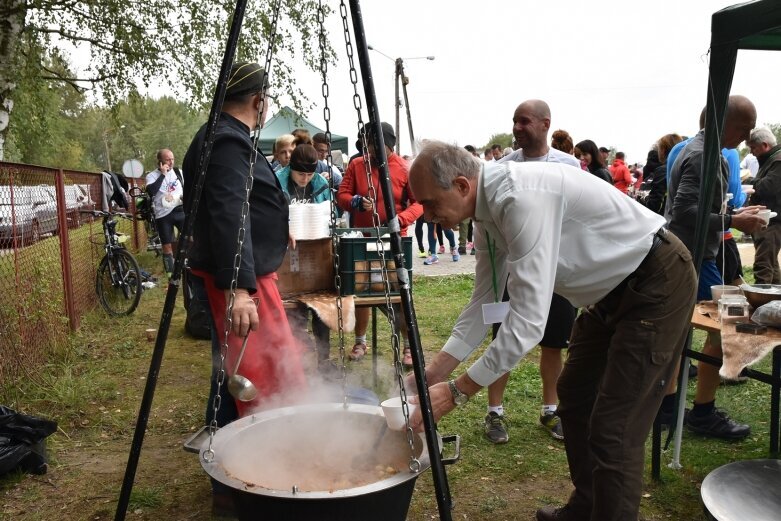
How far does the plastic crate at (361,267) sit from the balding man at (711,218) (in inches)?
69.3

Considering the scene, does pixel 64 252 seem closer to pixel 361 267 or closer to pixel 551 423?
pixel 361 267

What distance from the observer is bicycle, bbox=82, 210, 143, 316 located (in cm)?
698

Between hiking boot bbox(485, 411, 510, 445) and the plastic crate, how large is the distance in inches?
42.8

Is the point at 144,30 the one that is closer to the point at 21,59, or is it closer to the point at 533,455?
the point at 21,59

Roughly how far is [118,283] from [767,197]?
7.15 m

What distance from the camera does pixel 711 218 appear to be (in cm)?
331

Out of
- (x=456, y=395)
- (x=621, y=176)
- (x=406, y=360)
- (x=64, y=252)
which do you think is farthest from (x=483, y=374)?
(x=621, y=176)

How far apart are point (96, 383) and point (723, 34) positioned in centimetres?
485

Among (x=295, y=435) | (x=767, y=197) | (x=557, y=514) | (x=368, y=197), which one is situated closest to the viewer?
(x=295, y=435)

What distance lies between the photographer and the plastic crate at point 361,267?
3.98 m

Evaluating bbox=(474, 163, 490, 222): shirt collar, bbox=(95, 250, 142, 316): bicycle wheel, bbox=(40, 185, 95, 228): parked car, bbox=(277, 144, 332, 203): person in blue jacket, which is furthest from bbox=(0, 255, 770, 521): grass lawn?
bbox=(40, 185, 95, 228): parked car

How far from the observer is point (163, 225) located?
8703mm

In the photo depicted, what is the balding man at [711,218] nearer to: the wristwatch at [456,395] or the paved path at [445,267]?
the wristwatch at [456,395]

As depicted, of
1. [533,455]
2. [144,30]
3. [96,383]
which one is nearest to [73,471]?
[96,383]
